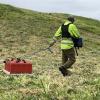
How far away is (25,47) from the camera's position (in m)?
40.3

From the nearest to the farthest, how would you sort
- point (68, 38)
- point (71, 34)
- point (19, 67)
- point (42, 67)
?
point (71, 34) → point (68, 38) → point (19, 67) → point (42, 67)

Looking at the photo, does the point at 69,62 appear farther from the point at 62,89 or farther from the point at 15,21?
the point at 15,21

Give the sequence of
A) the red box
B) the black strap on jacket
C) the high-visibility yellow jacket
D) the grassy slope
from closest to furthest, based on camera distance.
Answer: the grassy slope, the high-visibility yellow jacket, the black strap on jacket, the red box

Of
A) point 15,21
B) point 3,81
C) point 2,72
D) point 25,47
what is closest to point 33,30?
point 15,21

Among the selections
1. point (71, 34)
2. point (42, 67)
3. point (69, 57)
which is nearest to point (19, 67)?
point (69, 57)

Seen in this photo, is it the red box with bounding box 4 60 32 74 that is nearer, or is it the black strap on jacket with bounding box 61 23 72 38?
the black strap on jacket with bounding box 61 23 72 38

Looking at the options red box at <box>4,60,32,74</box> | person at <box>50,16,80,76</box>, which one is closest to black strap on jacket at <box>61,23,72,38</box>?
person at <box>50,16,80,76</box>

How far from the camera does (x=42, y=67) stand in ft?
85.7

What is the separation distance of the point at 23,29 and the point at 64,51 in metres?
29.2

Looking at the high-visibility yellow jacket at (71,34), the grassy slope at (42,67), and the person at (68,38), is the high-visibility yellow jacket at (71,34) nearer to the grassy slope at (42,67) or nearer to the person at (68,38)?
the person at (68,38)

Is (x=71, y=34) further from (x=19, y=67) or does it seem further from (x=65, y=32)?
(x=19, y=67)

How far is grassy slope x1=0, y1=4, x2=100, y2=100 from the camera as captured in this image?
44.6ft

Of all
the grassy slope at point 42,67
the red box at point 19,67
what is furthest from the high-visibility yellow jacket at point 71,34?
the red box at point 19,67

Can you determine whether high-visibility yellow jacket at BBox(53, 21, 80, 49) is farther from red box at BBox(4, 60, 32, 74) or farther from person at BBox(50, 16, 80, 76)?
red box at BBox(4, 60, 32, 74)
